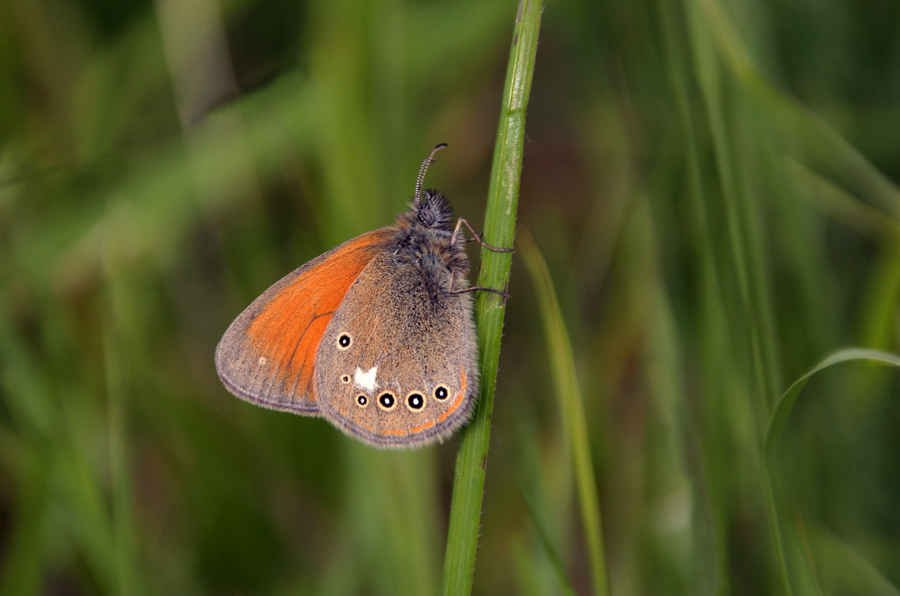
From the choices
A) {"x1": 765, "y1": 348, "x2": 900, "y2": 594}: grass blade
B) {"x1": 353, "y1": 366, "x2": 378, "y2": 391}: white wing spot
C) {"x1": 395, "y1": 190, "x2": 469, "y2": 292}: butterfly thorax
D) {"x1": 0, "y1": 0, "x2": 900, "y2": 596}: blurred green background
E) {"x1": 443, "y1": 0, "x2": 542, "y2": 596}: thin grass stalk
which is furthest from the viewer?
{"x1": 395, "y1": 190, "x2": 469, "y2": 292}: butterfly thorax

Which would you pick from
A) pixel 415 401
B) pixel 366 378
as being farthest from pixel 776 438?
pixel 366 378

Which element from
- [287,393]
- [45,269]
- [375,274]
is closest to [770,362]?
[375,274]

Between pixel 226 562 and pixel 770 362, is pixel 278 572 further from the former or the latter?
pixel 770 362

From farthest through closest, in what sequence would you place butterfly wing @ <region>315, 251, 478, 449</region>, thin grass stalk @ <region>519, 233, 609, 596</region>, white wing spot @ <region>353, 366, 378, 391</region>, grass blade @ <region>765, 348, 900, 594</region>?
white wing spot @ <region>353, 366, 378, 391</region>, butterfly wing @ <region>315, 251, 478, 449</region>, thin grass stalk @ <region>519, 233, 609, 596</region>, grass blade @ <region>765, 348, 900, 594</region>

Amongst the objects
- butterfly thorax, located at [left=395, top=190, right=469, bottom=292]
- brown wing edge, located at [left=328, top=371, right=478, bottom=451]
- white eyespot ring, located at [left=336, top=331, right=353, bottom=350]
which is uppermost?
butterfly thorax, located at [left=395, top=190, right=469, bottom=292]

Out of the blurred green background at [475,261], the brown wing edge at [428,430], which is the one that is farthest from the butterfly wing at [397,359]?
the blurred green background at [475,261]

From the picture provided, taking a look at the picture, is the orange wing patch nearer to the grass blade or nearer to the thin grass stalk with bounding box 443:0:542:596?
the thin grass stalk with bounding box 443:0:542:596

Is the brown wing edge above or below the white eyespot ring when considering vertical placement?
below

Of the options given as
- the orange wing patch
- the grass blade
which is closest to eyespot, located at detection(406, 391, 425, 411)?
the orange wing patch
